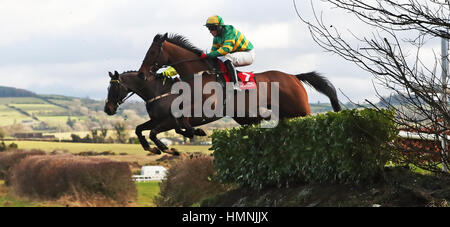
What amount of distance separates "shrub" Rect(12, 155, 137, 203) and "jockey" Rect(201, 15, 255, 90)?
12802mm

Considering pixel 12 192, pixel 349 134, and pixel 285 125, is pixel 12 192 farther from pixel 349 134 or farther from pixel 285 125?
pixel 349 134

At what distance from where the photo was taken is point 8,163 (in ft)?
98.5

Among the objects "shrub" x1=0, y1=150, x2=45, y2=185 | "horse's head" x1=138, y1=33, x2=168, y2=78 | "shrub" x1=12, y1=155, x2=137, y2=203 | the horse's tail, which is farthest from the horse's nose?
"shrub" x1=0, y1=150, x2=45, y2=185

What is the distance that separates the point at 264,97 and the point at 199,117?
1601 mm

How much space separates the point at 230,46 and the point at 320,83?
308 cm

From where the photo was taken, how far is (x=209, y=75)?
1012 centimetres

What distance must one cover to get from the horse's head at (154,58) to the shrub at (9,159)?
20409 mm

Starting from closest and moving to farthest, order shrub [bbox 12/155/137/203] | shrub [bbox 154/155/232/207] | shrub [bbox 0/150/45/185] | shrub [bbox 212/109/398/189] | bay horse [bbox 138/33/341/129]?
1. shrub [bbox 212/109/398/189]
2. bay horse [bbox 138/33/341/129]
3. shrub [bbox 154/155/232/207]
4. shrub [bbox 12/155/137/203]
5. shrub [bbox 0/150/45/185]

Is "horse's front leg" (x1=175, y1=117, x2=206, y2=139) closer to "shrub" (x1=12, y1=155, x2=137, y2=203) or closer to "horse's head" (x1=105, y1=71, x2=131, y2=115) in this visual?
"horse's head" (x1=105, y1=71, x2=131, y2=115)

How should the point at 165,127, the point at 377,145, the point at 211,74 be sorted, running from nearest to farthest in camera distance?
the point at 377,145, the point at 165,127, the point at 211,74

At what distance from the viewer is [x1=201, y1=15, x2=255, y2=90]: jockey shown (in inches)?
380

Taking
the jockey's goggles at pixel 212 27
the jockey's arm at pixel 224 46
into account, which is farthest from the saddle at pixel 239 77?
the jockey's goggles at pixel 212 27
